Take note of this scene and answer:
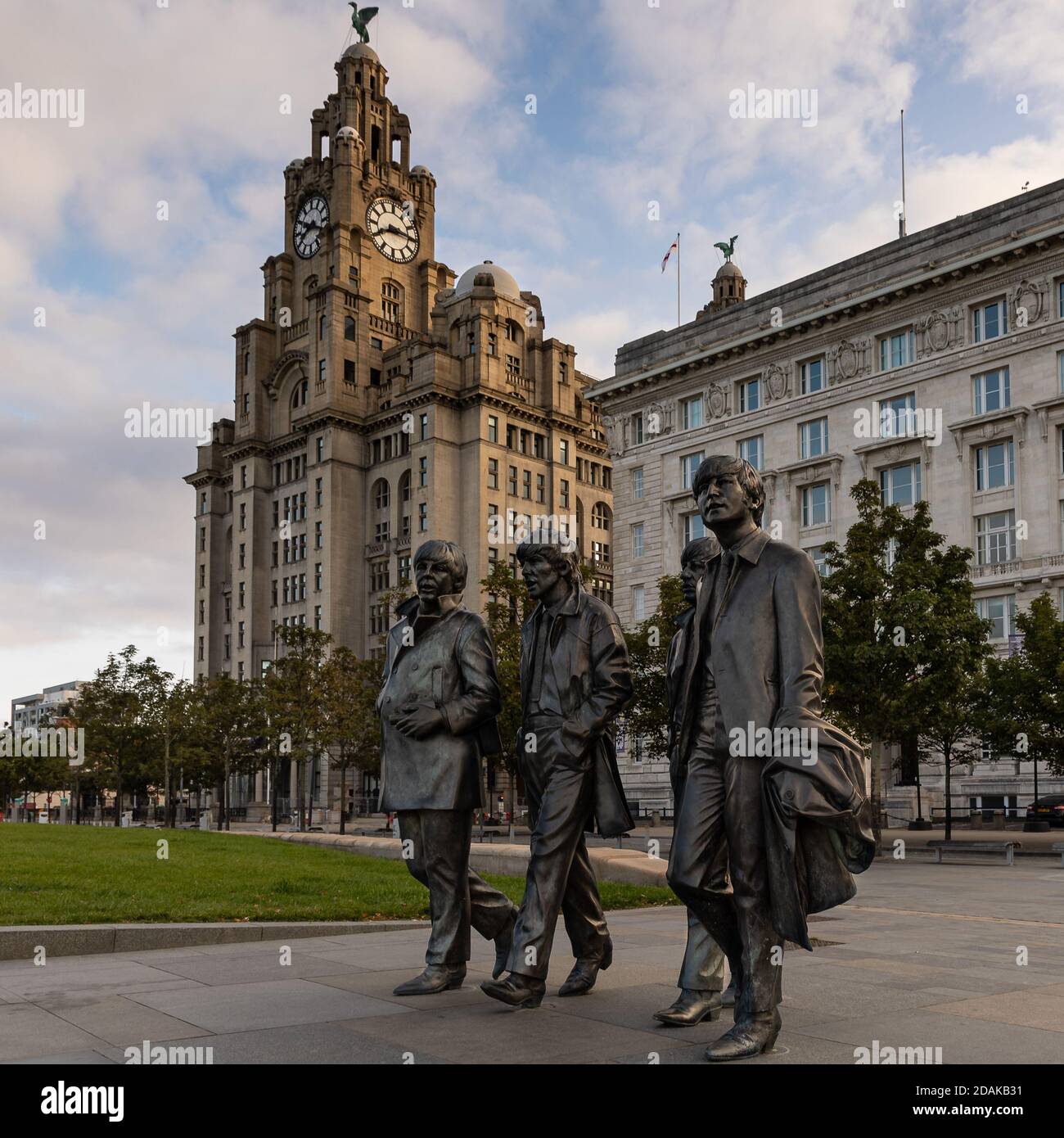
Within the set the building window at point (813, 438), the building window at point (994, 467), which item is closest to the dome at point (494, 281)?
the building window at point (813, 438)

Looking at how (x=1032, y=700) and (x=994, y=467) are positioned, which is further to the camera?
(x=994, y=467)

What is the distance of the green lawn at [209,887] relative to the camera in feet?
38.4

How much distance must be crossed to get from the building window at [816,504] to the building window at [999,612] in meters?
8.45

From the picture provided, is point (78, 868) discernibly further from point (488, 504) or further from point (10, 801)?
point (10, 801)

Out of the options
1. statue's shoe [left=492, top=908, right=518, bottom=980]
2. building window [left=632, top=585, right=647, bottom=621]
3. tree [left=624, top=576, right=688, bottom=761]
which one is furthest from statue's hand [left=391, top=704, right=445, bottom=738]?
building window [left=632, top=585, right=647, bottom=621]

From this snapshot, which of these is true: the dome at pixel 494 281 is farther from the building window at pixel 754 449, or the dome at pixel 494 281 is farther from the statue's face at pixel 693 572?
the statue's face at pixel 693 572

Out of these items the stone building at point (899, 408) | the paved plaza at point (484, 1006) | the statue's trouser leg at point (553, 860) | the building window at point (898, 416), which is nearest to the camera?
the paved plaza at point (484, 1006)

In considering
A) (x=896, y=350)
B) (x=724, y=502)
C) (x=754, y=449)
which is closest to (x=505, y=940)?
(x=724, y=502)

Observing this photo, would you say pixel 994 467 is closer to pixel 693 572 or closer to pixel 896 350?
pixel 896 350

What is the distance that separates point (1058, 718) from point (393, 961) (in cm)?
2667

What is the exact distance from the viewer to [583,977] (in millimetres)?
7539

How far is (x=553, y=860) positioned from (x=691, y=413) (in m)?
53.9

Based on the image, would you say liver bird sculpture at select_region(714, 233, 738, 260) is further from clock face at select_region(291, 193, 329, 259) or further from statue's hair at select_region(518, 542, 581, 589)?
statue's hair at select_region(518, 542, 581, 589)

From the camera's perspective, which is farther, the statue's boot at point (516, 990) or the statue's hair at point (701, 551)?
the statue's hair at point (701, 551)
